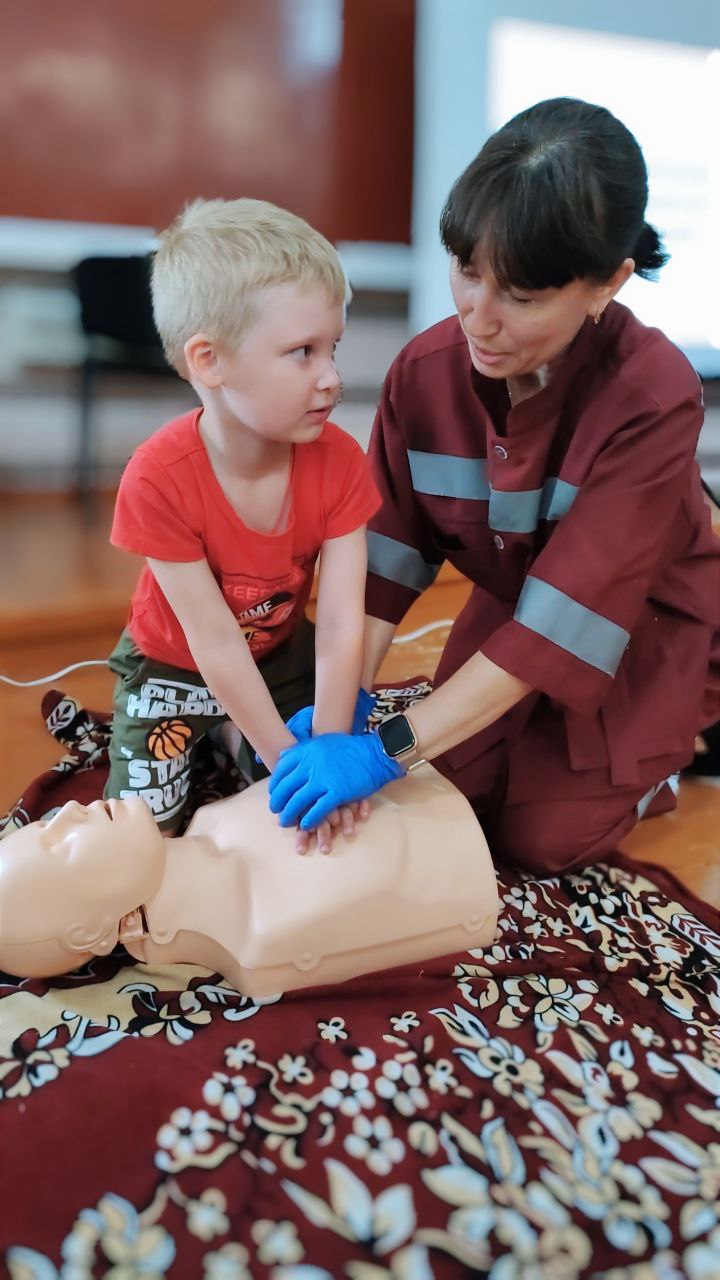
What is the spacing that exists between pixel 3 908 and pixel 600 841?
2.62 feet

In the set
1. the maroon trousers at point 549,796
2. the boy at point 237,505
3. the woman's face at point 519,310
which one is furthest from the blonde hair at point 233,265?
the maroon trousers at point 549,796

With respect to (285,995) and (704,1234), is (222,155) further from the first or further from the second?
(704,1234)

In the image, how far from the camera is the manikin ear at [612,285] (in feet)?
3.43

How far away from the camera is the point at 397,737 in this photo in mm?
1175

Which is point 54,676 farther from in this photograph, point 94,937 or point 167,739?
point 94,937

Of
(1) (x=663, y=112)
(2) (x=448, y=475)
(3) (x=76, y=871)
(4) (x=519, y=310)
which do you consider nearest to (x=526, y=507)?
(2) (x=448, y=475)

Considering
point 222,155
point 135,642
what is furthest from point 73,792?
point 222,155

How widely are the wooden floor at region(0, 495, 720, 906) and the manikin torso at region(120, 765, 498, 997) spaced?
1.63 ft

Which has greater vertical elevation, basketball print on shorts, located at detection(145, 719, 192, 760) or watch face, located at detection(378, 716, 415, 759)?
watch face, located at detection(378, 716, 415, 759)

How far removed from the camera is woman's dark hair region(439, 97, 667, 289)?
0.96 meters

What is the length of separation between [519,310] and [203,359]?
333 millimetres

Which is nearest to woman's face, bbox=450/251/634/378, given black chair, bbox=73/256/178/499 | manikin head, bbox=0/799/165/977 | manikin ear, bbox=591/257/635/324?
manikin ear, bbox=591/257/635/324

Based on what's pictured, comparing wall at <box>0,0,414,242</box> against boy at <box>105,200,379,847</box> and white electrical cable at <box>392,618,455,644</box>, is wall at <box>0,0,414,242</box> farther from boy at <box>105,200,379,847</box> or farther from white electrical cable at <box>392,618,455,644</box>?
boy at <box>105,200,379,847</box>

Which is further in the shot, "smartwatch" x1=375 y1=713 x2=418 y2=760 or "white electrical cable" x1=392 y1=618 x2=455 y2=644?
"white electrical cable" x1=392 y1=618 x2=455 y2=644
